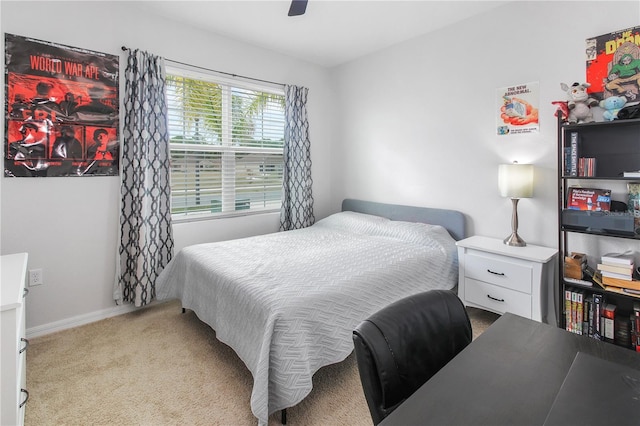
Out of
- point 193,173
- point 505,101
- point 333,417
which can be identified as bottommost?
point 333,417

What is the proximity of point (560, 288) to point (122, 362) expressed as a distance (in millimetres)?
2953

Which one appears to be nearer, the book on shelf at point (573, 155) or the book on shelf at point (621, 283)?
the book on shelf at point (621, 283)

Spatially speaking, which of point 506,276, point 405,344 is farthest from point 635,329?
point 405,344

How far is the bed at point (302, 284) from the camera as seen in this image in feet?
5.24

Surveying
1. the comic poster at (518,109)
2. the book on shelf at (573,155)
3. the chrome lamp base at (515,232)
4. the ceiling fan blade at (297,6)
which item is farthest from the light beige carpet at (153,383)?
the ceiling fan blade at (297,6)

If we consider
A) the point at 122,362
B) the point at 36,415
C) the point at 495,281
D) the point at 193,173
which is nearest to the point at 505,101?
the point at 495,281

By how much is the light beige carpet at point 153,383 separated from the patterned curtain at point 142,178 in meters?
0.43

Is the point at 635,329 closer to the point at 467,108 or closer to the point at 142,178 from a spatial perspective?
the point at 467,108

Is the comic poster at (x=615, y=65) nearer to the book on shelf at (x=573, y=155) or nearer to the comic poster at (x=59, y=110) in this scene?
the book on shelf at (x=573, y=155)

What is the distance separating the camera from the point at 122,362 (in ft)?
7.00

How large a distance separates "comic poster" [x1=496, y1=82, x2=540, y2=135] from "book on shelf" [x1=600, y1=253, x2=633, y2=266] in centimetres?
105

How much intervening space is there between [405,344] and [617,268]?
6.02ft

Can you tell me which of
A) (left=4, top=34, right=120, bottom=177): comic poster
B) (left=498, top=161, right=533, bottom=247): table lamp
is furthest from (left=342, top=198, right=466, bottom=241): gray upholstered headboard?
A: (left=4, top=34, right=120, bottom=177): comic poster

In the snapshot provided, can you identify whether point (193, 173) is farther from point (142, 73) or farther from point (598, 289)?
point (598, 289)
